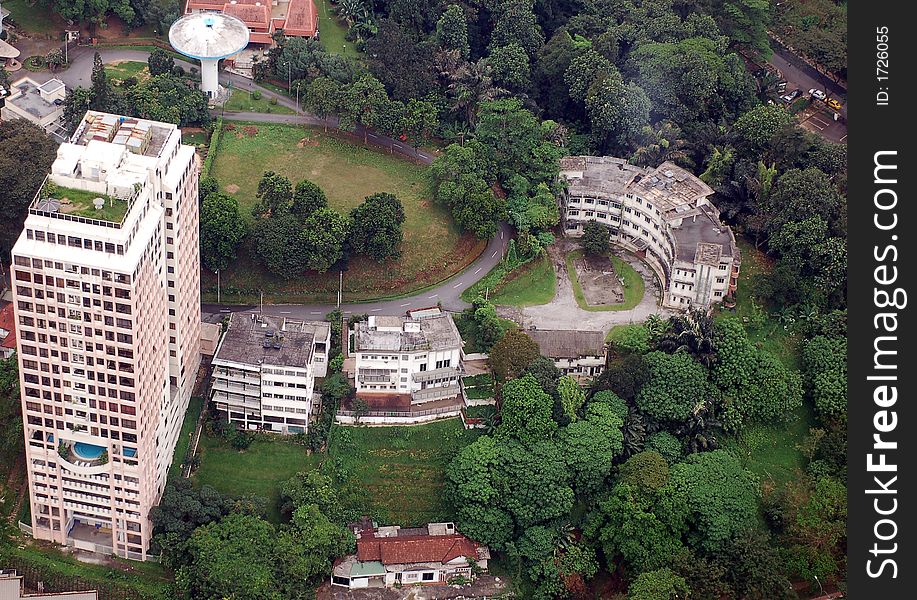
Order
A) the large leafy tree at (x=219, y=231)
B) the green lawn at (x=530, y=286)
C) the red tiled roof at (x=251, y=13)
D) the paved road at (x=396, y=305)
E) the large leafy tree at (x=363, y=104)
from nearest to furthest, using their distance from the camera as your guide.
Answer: the large leafy tree at (x=219, y=231)
the paved road at (x=396, y=305)
the green lawn at (x=530, y=286)
the large leafy tree at (x=363, y=104)
the red tiled roof at (x=251, y=13)

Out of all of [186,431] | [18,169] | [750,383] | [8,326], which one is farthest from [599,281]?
[18,169]

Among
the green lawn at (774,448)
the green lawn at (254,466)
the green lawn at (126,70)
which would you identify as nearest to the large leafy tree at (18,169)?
the green lawn at (126,70)

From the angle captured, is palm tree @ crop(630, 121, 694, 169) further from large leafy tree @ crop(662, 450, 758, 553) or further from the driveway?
large leafy tree @ crop(662, 450, 758, 553)

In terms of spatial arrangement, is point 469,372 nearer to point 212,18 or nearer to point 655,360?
point 655,360

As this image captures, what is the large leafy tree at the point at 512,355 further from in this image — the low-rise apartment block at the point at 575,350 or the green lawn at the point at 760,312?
the green lawn at the point at 760,312

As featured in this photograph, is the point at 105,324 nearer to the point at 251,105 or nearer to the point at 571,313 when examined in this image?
the point at 571,313

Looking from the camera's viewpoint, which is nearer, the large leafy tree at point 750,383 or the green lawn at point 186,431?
the green lawn at point 186,431
